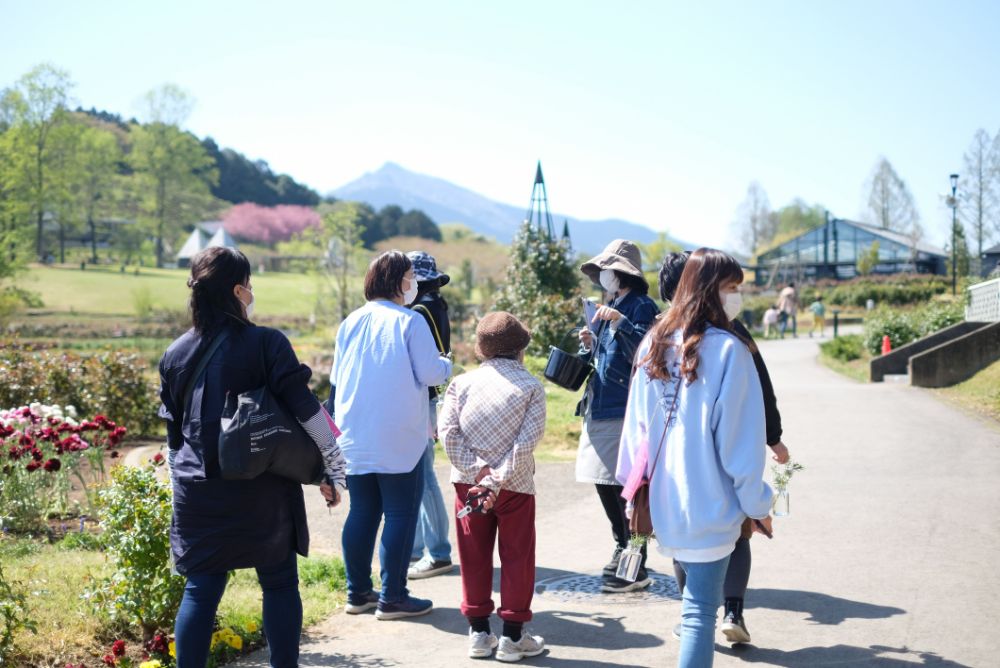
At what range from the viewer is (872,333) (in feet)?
75.0

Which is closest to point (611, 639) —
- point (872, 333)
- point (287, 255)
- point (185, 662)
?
point (185, 662)

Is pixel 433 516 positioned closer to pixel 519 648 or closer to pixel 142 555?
pixel 519 648

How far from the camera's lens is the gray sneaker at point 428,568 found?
20.3ft

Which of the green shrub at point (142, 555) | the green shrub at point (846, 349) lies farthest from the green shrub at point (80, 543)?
the green shrub at point (846, 349)

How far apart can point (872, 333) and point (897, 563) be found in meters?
18.1

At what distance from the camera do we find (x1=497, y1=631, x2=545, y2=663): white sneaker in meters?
4.54

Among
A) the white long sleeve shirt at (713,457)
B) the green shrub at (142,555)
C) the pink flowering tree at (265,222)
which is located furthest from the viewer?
the pink flowering tree at (265,222)

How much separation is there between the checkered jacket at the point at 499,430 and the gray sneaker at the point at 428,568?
1760 millimetres

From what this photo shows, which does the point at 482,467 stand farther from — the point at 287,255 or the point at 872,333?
the point at 287,255

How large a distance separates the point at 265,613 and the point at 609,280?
2709 millimetres

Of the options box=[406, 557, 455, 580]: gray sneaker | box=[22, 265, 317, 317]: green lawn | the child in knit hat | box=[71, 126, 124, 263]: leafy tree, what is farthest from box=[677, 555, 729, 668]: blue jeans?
box=[71, 126, 124, 263]: leafy tree

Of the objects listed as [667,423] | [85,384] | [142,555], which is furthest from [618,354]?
[85,384]

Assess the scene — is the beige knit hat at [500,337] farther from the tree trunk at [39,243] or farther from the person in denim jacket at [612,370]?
the tree trunk at [39,243]

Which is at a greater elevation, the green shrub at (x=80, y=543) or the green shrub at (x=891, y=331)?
the green shrub at (x=891, y=331)
